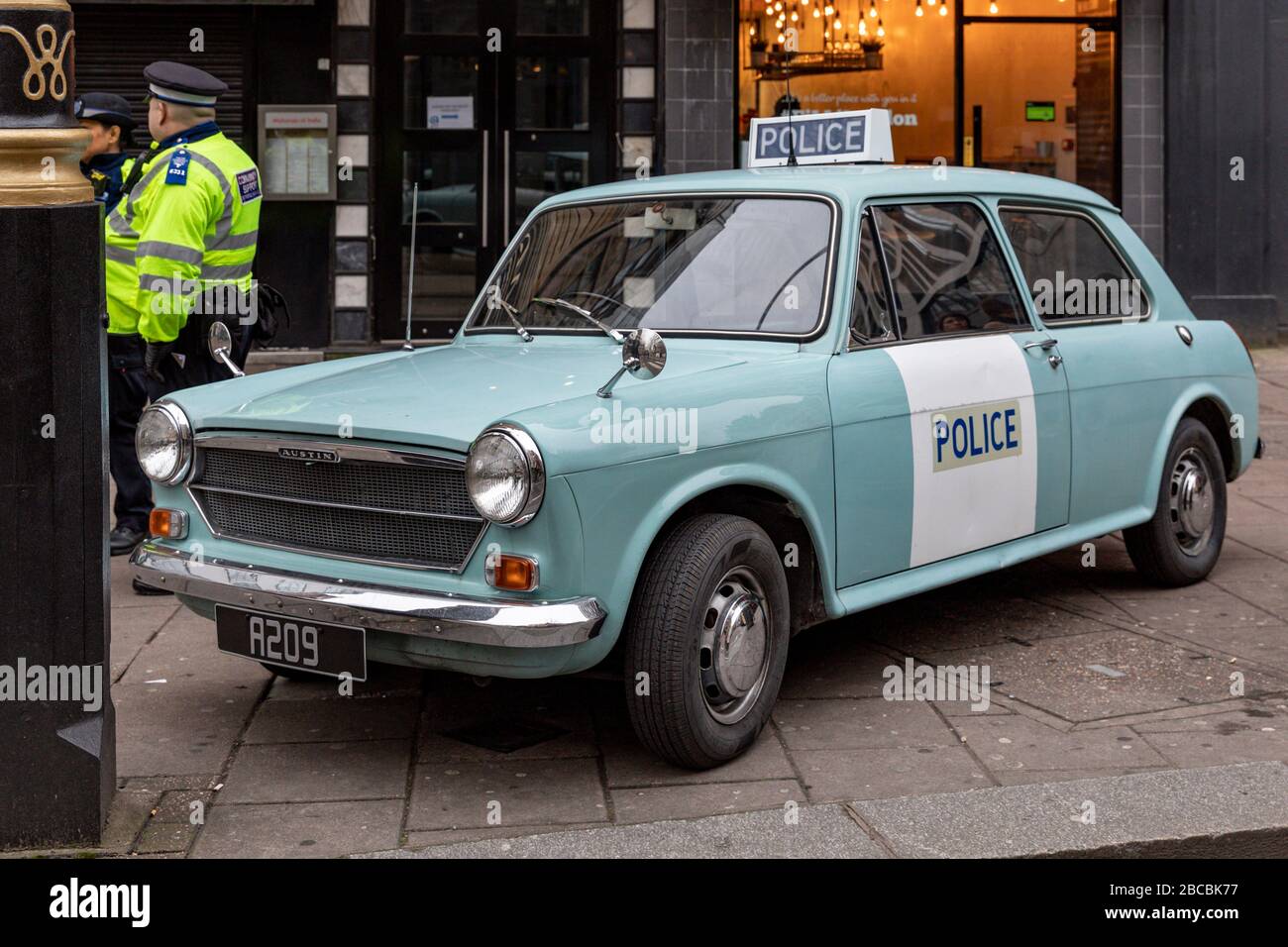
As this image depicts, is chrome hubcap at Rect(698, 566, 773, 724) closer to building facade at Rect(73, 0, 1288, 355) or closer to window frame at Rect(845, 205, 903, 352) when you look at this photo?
window frame at Rect(845, 205, 903, 352)

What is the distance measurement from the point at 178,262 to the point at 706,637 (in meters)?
3.35

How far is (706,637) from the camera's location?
15.5ft

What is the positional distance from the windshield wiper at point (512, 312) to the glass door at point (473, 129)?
7.56 m

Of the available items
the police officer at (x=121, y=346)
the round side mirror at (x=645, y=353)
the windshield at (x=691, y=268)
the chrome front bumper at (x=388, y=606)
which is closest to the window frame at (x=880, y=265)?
the windshield at (x=691, y=268)

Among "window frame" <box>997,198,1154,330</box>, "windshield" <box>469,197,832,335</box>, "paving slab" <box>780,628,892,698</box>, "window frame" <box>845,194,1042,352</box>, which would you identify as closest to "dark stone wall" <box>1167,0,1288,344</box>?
"window frame" <box>997,198,1154,330</box>

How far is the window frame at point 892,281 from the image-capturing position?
5.51 metres

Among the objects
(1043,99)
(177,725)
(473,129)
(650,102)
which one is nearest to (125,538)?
(177,725)

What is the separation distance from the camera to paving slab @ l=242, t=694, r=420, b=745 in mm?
5180

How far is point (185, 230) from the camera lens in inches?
276

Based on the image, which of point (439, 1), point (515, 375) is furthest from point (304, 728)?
point (439, 1)

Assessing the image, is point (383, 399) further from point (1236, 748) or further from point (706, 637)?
point (1236, 748)

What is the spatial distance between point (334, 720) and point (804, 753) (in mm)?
1483

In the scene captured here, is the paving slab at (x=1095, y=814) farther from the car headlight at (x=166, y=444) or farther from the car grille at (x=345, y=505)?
the car headlight at (x=166, y=444)

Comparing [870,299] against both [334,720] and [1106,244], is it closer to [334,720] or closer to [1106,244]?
[1106,244]
